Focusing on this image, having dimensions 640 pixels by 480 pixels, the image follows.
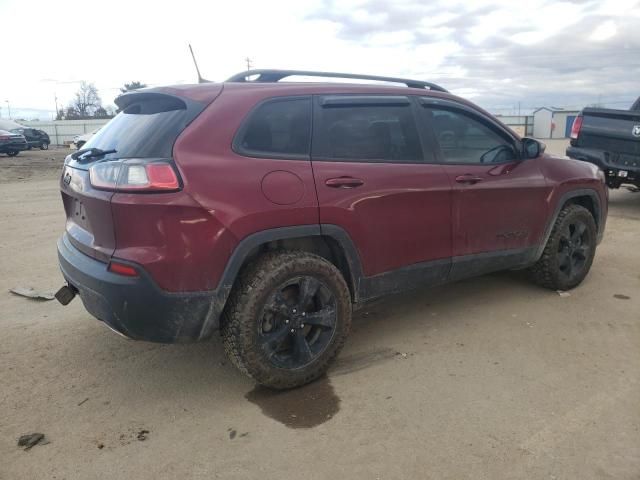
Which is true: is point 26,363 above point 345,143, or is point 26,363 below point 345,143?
below

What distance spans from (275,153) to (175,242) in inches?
30.0

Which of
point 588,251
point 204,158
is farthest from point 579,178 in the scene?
point 204,158

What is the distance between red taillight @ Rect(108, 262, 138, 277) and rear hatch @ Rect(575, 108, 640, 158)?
7670 millimetres

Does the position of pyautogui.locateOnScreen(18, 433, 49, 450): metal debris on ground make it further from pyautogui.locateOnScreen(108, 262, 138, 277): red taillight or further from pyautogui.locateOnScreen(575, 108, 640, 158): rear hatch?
pyautogui.locateOnScreen(575, 108, 640, 158): rear hatch

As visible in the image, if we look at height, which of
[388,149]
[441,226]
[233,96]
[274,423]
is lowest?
[274,423]

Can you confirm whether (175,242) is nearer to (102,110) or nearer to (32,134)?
(32,134)

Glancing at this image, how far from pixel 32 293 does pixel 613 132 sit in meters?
7.98

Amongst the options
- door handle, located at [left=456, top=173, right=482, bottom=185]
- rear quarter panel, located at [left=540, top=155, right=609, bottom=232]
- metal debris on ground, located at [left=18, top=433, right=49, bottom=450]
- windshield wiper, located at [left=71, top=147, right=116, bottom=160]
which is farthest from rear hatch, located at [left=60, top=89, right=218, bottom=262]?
rear quarter panel, located at [left=540, top=155, right=609, bottom=232]

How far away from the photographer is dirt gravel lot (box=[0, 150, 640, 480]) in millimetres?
2500

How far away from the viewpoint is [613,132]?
7945mm

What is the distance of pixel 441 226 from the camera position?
3.68 m

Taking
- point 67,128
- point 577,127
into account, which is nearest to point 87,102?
point 67,128

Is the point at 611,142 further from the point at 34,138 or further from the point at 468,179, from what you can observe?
the point at 34,138

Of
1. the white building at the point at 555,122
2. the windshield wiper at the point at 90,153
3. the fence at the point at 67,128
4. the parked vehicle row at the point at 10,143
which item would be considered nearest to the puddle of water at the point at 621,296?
the windshield wiper at the point at 90,153
